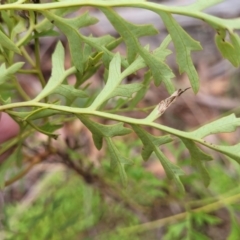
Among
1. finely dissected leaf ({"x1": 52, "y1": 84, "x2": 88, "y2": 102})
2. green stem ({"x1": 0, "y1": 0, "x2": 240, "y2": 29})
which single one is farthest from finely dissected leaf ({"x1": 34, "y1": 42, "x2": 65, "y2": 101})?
green stem ({"x1": 0, "y1": 0, "x2": 240, "y2": 29})

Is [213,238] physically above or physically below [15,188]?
below

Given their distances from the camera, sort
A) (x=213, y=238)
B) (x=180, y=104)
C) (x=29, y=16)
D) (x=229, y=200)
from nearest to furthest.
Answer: (x=29, y=16), (x=229, y=200), (x=213, y=238), (x=180, y=104)

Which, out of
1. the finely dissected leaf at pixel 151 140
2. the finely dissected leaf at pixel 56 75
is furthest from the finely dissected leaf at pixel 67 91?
the finely dissected leaf at pixel 151 140

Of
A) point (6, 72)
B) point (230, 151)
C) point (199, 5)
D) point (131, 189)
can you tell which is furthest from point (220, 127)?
point (131, 189)

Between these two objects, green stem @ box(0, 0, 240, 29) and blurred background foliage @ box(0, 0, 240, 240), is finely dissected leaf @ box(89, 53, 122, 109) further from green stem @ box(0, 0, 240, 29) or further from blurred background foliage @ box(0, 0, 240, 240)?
blurred background foliage @ box(0, 0, 240, 240)

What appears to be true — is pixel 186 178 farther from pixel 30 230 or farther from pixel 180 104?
pixel 180 104

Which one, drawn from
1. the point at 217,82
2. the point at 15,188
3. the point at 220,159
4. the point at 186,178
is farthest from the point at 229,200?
the point at 217,82

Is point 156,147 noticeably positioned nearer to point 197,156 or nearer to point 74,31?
point 197,156

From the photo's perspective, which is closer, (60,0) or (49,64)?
(60,0)

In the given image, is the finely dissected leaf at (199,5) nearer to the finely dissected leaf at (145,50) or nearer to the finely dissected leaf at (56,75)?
the finely dissected leaf at (145,50)
